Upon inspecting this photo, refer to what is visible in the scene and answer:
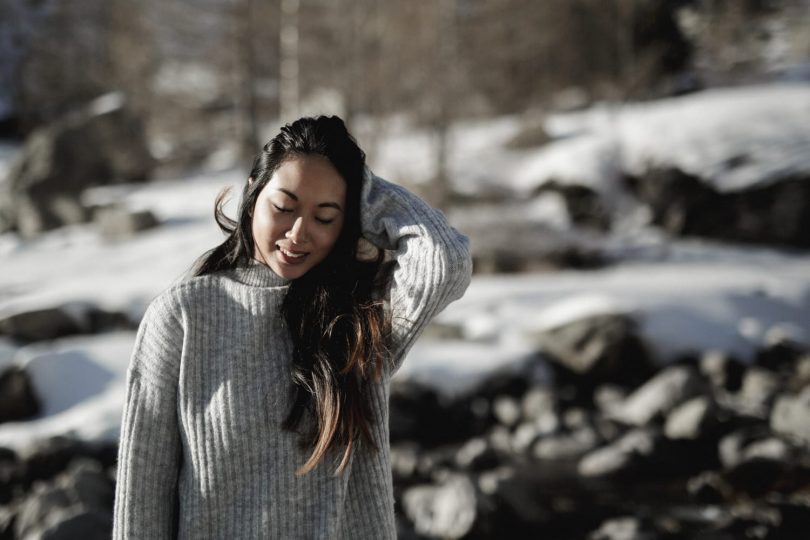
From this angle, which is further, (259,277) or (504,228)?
(504,228)

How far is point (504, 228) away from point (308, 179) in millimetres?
9033

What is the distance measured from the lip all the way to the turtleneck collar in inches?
2.5

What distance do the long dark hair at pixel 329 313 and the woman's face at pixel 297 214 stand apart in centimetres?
3

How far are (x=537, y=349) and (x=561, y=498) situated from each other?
7.67 ft

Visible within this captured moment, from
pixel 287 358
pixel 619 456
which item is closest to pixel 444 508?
pixel 619 456

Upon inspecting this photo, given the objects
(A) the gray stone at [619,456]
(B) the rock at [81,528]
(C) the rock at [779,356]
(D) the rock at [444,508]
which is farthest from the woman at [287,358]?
(C) the rock at [779,356]

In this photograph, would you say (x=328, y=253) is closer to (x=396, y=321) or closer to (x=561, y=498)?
(x=396, y=321)

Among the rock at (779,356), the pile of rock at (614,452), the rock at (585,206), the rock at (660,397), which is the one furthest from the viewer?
the rock at (585,206)

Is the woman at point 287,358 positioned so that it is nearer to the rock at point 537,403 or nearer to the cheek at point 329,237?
the cheek at point 329,237

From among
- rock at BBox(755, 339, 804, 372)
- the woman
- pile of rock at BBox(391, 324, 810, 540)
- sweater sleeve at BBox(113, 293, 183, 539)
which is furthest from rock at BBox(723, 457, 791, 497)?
sweater sleeve at BBox(113, 293, 183, 539)

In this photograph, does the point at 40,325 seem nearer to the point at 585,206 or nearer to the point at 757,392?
the point at 757,392

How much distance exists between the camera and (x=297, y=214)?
62.5 inches

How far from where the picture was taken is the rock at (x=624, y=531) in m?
3.95

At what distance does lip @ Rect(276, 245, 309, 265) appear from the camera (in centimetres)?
159
